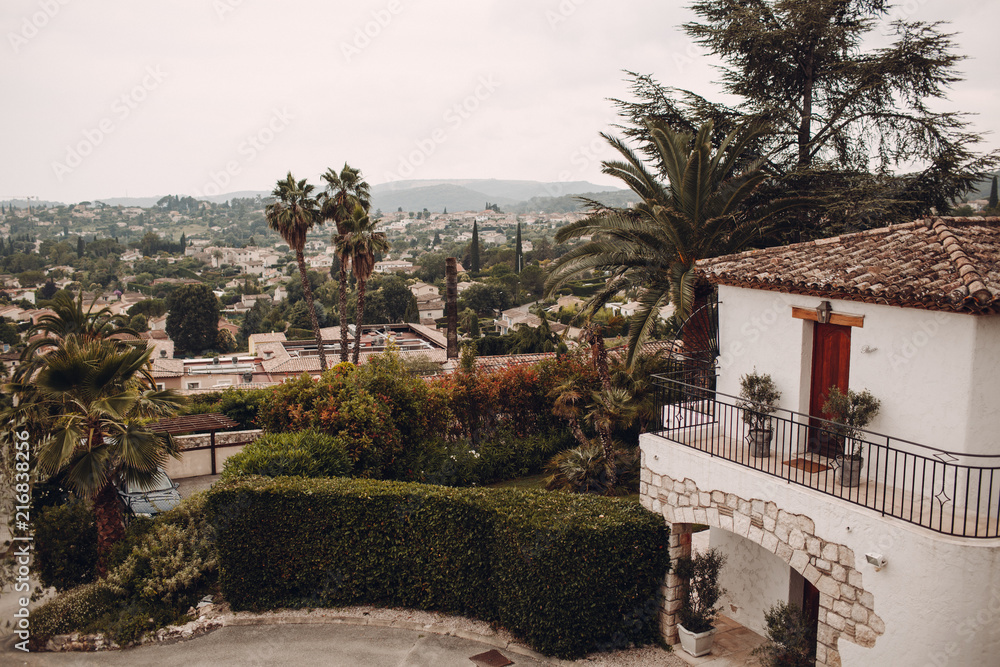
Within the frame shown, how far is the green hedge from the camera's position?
949cm

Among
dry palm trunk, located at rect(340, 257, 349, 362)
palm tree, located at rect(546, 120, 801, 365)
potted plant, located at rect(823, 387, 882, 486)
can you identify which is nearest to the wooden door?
potted plant, located at rect(823, 387, 882, 486)

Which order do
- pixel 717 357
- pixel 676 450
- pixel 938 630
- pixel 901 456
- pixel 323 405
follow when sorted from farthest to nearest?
pixel 323 405 → pixel 717 357 → pixel 676 450 → pixel 901 456 → pixel 938 630

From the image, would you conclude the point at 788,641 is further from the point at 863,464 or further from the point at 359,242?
the point at 359,242

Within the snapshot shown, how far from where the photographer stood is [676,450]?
9562 millimetres

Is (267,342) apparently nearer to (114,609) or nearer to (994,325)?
(114,609)

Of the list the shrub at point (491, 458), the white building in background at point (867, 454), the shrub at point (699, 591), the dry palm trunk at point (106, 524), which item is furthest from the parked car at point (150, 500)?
the white building in background at point (867, 454)

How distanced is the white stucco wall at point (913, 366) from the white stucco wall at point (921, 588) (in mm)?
1177

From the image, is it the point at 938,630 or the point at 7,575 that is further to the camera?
the point at 7,575

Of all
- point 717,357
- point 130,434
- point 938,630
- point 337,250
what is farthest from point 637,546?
point 337,250

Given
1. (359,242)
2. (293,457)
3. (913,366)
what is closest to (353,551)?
(293,457)

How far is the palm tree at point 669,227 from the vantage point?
1348 cm

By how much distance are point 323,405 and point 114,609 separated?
534 cm

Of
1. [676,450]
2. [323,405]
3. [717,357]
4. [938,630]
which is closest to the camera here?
[938,630]

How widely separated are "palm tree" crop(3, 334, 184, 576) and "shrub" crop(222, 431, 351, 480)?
1.54m
